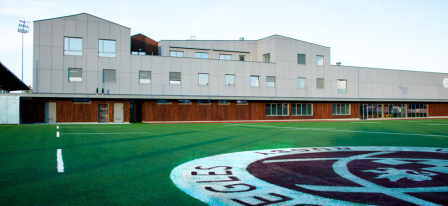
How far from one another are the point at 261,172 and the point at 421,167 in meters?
3.57

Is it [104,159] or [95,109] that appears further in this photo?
[95,109]

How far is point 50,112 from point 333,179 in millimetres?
29069

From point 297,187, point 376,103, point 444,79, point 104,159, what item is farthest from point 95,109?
point 444,79

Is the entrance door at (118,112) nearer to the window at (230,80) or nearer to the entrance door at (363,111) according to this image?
the window at (230,80)

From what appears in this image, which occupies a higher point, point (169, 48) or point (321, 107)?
point (169, 48)

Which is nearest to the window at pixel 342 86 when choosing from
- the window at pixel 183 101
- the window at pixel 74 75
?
the window at pixel 183 101

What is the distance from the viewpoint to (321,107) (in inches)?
1518

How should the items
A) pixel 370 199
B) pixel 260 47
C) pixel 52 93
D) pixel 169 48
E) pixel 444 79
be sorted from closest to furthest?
pixel 370 199
pixel 52 93
pixel 169 48
pixel 260 47
pixel 444 79

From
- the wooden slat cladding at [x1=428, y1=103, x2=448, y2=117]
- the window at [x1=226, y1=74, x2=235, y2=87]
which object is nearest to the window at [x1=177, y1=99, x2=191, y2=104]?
the window at [x1=226, y1=74, x2=235, y2=87]

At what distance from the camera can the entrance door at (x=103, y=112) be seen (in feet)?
95.9

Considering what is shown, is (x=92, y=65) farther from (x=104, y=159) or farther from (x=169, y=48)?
(x=104, y=159)

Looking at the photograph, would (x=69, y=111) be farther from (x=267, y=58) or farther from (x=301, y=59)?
(x=301, y=59)

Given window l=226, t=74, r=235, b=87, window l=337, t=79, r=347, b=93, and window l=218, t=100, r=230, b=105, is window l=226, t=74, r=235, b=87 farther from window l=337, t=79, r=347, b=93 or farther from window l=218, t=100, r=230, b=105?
window l=337, t=79, r=347, b=93

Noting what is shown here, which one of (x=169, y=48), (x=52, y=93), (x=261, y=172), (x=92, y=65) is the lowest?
(x=261, y=172)
